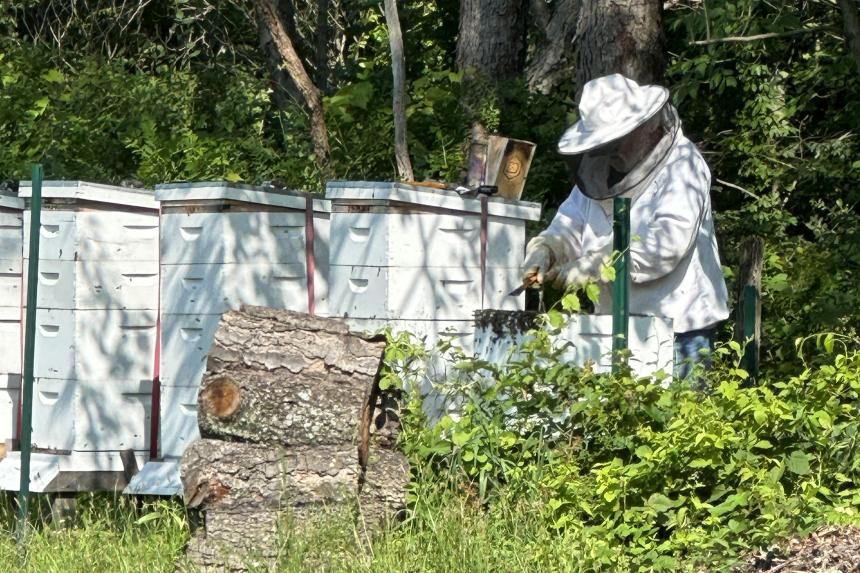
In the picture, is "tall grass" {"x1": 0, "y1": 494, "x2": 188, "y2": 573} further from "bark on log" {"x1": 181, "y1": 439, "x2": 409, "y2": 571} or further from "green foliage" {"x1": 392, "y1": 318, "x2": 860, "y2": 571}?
"green foliage" {"x1": 392, "y1": 318, "x2": 860, "y2": 571}

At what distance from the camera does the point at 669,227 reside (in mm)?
5480

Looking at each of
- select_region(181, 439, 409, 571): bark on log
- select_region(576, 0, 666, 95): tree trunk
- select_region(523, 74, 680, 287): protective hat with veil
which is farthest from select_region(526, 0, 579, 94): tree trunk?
select_region(181, 439, 409, 571): bark on log

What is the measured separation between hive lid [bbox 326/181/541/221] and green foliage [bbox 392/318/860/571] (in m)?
0.66

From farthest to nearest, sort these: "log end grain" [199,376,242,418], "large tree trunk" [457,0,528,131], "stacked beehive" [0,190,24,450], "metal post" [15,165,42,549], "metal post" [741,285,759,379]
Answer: "large tree trunk" [457,0,528,131] < "metal post" [741,285,759,379] < "stacked beehive" [0,190,24,450] < "metal post" [15,165,42,549] < "log end grain" [199,376,242,418]

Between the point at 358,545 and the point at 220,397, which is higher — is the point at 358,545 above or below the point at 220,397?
below

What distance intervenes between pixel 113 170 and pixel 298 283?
5.29m

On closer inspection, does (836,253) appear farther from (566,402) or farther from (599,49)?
(566,402)

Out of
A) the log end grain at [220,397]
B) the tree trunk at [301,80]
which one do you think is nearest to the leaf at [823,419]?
the log end grain at [220,397]

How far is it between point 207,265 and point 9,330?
1094 mm

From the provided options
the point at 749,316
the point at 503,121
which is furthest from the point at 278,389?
the point at 503,121

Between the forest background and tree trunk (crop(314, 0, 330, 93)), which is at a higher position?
tree trunk (crop(314, 0, 330, 93))

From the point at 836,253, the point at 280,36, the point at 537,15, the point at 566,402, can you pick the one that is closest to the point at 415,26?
the point at 537,15

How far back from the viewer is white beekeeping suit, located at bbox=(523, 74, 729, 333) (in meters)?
5.50

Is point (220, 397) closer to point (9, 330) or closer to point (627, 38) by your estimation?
point (9, 330)
